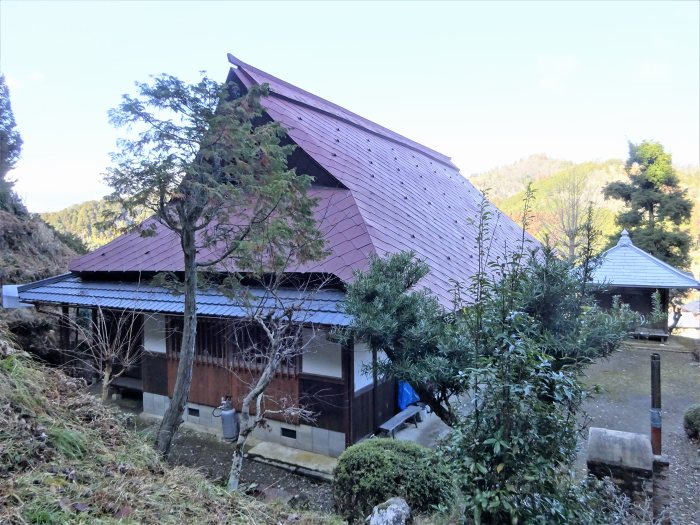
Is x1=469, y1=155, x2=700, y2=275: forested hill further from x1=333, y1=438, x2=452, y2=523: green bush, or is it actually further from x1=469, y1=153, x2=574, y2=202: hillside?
x1=333, y1=438, x2=452, y2=523: green bush

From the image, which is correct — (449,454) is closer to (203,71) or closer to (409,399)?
(203,71)

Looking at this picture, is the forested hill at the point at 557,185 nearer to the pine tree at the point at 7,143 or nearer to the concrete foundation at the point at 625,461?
the concrete foundation at the point at 625,461

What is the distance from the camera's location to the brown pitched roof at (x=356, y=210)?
7.50 m

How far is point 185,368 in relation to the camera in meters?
5.55

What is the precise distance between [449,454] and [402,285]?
2.47 meters

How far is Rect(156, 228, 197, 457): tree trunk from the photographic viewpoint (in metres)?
5.38

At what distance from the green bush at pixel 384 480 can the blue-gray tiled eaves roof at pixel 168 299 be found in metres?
1.74

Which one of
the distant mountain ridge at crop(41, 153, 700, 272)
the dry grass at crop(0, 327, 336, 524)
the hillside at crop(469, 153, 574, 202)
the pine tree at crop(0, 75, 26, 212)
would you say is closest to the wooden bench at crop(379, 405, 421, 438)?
the dry grass at crop(0, 327, 336, 524)

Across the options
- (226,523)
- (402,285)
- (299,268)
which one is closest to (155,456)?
(226,523)

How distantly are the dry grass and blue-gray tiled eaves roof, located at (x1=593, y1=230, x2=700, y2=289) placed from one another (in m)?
14.7

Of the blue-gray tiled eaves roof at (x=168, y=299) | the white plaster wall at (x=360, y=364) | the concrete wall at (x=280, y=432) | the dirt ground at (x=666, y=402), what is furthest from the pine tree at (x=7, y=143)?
the dirt ground at (x=666, y=402)

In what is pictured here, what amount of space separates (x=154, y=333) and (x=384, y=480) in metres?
6.42

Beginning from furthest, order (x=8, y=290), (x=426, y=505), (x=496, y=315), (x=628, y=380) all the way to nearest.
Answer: (x=628, y=380), (x=8, y=290), (x=426, y=505), (x=496, y=315)

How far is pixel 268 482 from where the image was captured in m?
→ 6.13
